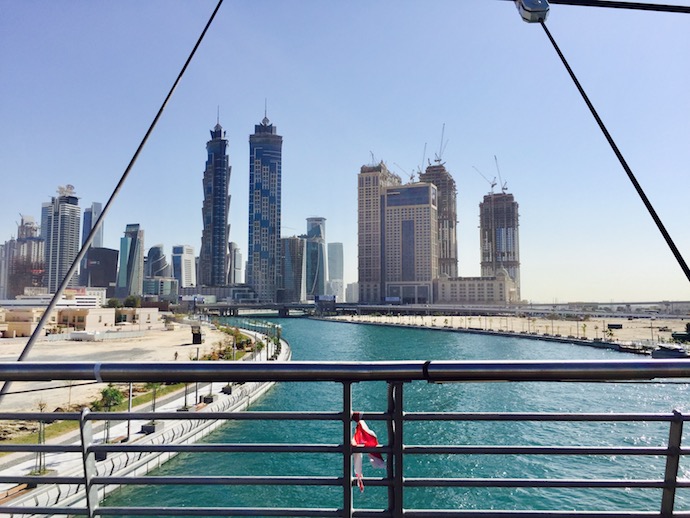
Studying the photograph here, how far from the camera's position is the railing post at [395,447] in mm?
1697

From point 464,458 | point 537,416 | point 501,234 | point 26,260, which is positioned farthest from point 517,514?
point 501,234

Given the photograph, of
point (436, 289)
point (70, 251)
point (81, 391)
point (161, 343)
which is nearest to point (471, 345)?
point (161, 343)

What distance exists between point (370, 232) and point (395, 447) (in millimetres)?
157166

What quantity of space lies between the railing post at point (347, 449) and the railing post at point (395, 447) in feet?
0.48

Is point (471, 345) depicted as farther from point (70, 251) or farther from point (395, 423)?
point (70, 251)

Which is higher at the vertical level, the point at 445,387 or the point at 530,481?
the point at 530,481

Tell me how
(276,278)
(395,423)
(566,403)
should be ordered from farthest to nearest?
1. (276,278)
2. (566,403)
3. (395,423)

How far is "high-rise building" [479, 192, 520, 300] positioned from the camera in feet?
627

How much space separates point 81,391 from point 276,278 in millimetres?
174734

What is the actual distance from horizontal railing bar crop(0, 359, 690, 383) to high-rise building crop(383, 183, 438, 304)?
471ft

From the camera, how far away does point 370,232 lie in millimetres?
158375

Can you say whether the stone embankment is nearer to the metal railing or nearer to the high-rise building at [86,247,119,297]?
the metal railing

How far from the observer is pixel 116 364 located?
1793mm

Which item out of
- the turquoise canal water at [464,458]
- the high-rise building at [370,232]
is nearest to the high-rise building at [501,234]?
the high-rise building at [370,232]
